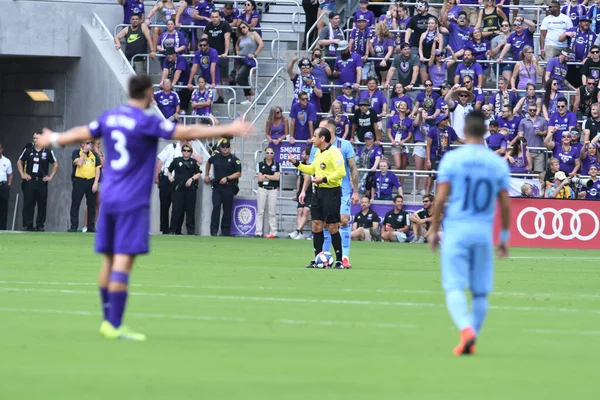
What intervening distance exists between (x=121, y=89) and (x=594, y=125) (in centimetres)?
1247

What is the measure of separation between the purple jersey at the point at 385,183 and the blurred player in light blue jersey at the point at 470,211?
22.2 metres

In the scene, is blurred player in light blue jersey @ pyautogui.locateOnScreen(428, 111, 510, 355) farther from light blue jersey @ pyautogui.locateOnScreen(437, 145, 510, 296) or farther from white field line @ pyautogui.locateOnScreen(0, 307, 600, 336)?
white field line @ pyautogui.locateOnScreen(0, 307, 600, 336)

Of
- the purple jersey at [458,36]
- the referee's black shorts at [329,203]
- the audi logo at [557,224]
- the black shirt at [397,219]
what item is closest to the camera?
the referee's black shorts at [329,203]

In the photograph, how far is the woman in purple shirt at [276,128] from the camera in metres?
33.0

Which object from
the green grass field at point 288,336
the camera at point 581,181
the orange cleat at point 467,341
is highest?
the camera at point 581,181

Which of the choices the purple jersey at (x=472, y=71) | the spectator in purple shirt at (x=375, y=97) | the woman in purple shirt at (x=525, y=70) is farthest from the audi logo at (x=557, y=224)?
the spectator in purple shirt at (x=375, y=97)

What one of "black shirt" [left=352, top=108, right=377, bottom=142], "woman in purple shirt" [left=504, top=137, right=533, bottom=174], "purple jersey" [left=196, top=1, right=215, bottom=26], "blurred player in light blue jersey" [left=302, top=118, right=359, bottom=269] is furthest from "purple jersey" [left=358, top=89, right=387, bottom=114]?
"blurred player in light blue jersey" [left=302, top=118, right=359, bottom=269]

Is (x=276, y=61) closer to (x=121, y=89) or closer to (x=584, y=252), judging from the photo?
(x=121, y=89)

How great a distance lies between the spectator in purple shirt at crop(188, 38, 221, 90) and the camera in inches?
1357

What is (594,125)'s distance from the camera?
31.4m

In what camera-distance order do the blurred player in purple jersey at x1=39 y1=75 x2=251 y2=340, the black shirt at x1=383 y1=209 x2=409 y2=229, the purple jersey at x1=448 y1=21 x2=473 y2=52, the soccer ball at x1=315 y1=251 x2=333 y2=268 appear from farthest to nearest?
1. the purple jersey at x1=448 y1=21 x2=473 y2=52
2. the black shirt at x1=383 y1=209 x2=409 y2=229
3. the soccer ball at x1=315 y1=251 x2=333 y2=268
4. the blurred player in purple jersey at x1=39 y1=75 x2=251 y2=340

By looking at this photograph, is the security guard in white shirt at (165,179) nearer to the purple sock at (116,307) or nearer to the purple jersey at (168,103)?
the purple jersey at (168,103)

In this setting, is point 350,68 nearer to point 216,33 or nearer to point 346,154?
point 216,33

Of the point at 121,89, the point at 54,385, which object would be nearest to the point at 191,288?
the point at 54,385
